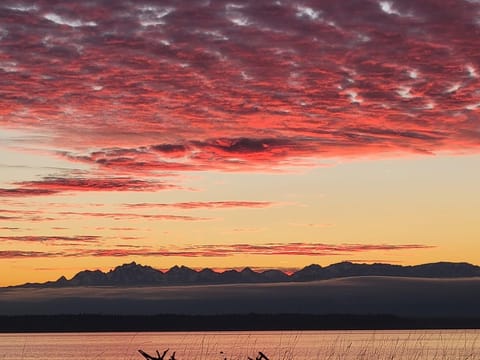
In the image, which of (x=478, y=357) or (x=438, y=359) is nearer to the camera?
(x=478, y=357)

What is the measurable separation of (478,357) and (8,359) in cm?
6866

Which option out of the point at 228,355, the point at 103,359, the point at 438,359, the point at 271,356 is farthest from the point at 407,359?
the point at 103,359

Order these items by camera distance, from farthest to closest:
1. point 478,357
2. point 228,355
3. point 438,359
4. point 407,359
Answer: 1. point 228,355
2. point 407,359
3. point 438,359
4. point 478,357

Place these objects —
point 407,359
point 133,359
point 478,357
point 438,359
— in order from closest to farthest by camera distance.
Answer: point 478,357 → point 438,359 → point 407,359 → point 133,359

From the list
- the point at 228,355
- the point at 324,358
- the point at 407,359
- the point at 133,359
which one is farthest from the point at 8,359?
the point at 407,359

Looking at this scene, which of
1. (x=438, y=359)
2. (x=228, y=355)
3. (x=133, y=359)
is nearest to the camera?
(x=438, y=359)

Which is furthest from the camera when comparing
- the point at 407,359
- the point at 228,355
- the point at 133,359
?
the point at 228,355

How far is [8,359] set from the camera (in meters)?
131

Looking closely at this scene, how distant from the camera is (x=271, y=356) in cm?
12394

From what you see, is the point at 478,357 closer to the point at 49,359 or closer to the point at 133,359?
the point at 133,359

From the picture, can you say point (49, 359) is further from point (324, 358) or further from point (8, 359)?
point (324, 358)

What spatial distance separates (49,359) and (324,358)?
41622 mm

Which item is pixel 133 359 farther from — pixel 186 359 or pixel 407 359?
pixel 407 359

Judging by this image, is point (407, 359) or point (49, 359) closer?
point (407, 359)
